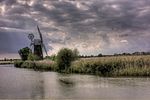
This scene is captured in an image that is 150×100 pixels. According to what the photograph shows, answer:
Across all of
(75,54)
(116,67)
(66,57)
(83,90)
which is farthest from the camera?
(75,54)

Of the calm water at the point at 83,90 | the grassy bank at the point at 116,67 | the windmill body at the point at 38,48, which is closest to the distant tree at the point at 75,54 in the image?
the grassy bank at the point at 116,67

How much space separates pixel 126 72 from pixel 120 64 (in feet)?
9.28

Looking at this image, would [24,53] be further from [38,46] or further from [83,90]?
[83,90]

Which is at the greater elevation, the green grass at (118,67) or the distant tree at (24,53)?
the distant tree at (24,53)

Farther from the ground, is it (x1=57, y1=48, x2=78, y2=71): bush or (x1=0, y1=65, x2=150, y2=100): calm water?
(x1=57, y1=48, x2=78, y2=71): bush

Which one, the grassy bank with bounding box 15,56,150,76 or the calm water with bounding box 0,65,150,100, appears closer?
the calm water with bounding box 0,65,150,100

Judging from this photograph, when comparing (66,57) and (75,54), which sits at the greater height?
(75,54)

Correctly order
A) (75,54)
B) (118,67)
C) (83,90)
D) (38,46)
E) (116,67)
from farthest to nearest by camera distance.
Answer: (38,46) → (75,54) → (116,67) → (118,67) → (83,90)

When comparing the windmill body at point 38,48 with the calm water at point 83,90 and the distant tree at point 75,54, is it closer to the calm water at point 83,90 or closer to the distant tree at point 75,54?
the distant tree at point 75,54

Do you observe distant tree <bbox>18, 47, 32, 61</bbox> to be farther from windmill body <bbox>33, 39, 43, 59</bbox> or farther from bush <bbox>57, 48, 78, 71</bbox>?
bush <bbox>57, 48, 78, 71</bbox>

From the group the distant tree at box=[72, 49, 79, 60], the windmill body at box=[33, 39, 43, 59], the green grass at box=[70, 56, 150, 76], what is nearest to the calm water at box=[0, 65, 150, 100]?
the green grass at box=[70, 56, 150, 76]

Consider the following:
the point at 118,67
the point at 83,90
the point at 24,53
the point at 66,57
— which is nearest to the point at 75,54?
the point at 66,57

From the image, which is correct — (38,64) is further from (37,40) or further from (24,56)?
(24,56)

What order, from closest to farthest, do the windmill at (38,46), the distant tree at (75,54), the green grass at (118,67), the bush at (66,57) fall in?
the green grass at (118,67)
the bush at (66,57)
the distant tree at (75,54)
the windmill at (38,46)
